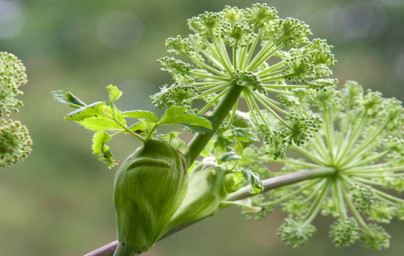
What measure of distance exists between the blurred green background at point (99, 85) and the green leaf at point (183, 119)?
303 centimetres

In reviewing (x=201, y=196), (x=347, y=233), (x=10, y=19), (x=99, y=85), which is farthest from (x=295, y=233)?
(x=10, y=19)

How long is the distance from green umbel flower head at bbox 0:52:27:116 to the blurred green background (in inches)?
115

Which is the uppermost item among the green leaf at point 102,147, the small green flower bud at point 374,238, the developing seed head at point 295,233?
the small green flower bud at point 374,238

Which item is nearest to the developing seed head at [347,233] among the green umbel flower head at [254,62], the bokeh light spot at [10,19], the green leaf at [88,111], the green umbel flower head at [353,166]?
the green umbel flower head at [353,166]

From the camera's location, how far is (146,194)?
0.58 m

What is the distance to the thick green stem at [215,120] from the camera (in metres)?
0.62

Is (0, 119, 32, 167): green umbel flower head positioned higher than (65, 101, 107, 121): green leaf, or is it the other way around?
(65, 101, 107, 121): green leaf

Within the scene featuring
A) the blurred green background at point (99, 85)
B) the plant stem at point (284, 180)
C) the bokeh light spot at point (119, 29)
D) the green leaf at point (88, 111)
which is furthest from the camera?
the bokeh light spot at point (119, 29)

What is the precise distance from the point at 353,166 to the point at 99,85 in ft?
12.0

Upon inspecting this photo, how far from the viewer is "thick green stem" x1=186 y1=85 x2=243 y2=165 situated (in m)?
0.62

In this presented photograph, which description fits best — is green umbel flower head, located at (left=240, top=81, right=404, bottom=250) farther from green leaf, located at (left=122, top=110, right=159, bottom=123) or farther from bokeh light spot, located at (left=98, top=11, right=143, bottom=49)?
bokeh light spot, located at (left=98, top=11, right=143, bottom=49)

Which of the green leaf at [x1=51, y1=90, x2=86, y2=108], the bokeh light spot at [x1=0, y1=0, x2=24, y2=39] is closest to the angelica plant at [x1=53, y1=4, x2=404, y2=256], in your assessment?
the green leaf at [x1=51, y1=90, x2=86, y2=108]

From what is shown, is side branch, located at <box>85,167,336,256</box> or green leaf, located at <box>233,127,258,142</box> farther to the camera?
side branch, located at <box>85,167,336,256</box>

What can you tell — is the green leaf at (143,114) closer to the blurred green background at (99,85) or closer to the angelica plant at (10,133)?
the angelica plant at (10,133)
